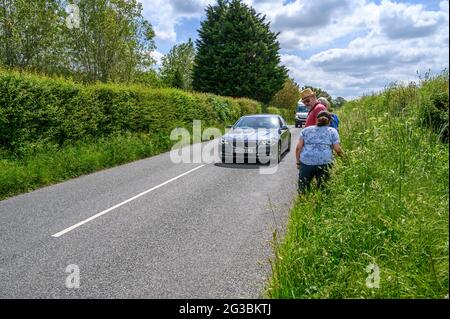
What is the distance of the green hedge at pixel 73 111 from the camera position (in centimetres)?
945

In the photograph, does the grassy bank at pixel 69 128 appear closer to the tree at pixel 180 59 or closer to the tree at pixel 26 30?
the tree at pixel 26 30

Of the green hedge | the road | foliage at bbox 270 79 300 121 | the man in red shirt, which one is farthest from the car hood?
foliage at bbox 270 79 300 121

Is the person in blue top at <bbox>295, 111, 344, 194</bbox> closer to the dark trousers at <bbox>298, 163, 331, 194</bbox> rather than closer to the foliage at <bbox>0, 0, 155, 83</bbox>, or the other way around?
the dark trousers at <bbox>298, 163, 331, 194</bbox>

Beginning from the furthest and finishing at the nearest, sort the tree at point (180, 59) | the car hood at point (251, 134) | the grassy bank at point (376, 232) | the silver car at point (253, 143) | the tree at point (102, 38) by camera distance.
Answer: the tree at point (180, 59) < the tree at point (102, 38) < the car hood at point (251, 134) < the silver car at point (253, 143) < the grassy bank at point (376, 232)

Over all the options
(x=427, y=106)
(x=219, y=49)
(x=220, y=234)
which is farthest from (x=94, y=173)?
(x=219, y=49)

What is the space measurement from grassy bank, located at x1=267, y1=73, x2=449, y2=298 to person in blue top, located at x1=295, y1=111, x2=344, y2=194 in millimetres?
191

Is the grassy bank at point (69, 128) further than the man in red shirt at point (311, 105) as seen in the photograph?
Yes

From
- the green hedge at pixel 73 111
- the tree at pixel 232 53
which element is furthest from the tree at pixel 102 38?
the green hedge at pixel 73 111

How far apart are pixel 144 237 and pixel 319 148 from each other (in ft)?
10.1

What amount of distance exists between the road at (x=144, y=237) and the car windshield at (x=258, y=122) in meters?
3.37

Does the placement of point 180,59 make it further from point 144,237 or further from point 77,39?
point 144,237

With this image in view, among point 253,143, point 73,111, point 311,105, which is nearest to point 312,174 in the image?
point 311,105

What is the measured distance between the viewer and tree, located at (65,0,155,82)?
3462 cm
